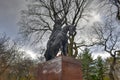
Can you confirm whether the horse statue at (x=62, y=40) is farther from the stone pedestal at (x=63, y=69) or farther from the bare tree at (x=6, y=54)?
the bare tree at (x=6, y=54)

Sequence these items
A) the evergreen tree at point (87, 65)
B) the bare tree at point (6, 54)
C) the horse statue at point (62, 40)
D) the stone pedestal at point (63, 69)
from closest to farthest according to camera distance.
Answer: the stone pedestal at point (63, 69), the horse statue at point (62, 40), the bare tree at point (6, 54), the evergreen tree at point (87, 65)

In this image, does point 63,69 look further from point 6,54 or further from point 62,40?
point 6,54

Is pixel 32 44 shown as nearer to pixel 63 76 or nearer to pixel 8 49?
pixel 8 49

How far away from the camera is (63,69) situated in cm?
725

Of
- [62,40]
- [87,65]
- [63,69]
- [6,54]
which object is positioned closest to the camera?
[63,69]

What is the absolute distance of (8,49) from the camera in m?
28.4

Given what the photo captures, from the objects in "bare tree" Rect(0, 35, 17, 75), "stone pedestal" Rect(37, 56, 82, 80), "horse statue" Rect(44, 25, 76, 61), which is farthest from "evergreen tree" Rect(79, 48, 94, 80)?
"stone pedestal" Rect(37, 56, 82, 80)

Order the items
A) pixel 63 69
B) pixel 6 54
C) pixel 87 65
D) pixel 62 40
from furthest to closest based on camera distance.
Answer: pixel 87 65 → pixel 6 54 → pixel 62 40 → pixel 63 69

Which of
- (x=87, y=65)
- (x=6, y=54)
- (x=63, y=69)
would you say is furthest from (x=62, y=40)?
(x=87, y=65)

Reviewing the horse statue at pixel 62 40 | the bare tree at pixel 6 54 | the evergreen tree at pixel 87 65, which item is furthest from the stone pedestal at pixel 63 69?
the evergreen tree at pixel 87 65

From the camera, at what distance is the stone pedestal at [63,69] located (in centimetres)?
726

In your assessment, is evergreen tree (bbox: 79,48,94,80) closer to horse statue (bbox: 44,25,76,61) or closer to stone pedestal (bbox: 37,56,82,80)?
horse statue (bbox: 44,25,76,61)

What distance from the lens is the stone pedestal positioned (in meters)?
Result: 7.26

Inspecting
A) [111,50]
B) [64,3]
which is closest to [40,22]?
[64,3]
